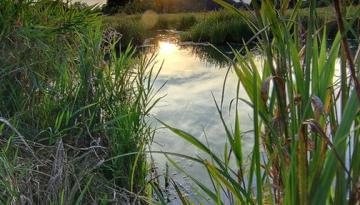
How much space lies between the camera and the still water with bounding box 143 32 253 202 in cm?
219

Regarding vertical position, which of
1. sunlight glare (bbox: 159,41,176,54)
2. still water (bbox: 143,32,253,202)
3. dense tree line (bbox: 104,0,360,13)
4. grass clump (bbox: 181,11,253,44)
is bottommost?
still water (bbox: 143,32,253,202)

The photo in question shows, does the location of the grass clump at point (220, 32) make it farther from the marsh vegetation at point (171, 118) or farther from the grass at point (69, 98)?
the grass at point (69, 98)

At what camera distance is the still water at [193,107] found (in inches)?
86.0

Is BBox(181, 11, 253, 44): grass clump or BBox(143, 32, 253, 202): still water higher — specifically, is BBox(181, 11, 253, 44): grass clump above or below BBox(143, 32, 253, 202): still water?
above

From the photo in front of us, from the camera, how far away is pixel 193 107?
9.73 feet

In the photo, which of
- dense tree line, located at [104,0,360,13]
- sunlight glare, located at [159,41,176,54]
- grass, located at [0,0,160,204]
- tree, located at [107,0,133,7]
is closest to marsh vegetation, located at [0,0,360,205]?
grass, located at [0,0,160,204]

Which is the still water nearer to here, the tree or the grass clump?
the grass clump

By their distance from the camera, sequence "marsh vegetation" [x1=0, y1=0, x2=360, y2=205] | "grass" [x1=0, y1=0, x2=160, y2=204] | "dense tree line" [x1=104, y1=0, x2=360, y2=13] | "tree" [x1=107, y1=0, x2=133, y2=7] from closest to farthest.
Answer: "marsh vegetation" [x1=0, y1=0, x2=360, y2=205] < "grass" [x1=0, y1=0, x2=160, y2=204] < "dense tree line" [x1=104, y1=0, x2=360, y2=13] < "tree" [x1=107, y1=0, x2=133, y2=7]

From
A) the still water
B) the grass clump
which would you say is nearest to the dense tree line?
the grass clump

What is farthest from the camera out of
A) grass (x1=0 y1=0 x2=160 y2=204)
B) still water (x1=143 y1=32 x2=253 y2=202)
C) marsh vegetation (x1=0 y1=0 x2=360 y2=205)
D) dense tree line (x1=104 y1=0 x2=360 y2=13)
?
dense tree line (x1=104 y1=0 x2=360 y2=13)

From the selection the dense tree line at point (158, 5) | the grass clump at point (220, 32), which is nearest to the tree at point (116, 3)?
the dense tree line at point (158, 5)

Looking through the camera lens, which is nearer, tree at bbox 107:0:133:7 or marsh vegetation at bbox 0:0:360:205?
marsh vegetation at bbox 0:0:360:205

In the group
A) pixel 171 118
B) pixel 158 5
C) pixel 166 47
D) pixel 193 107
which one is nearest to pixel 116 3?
pixel 158 5

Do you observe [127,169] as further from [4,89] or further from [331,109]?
[331,109]
